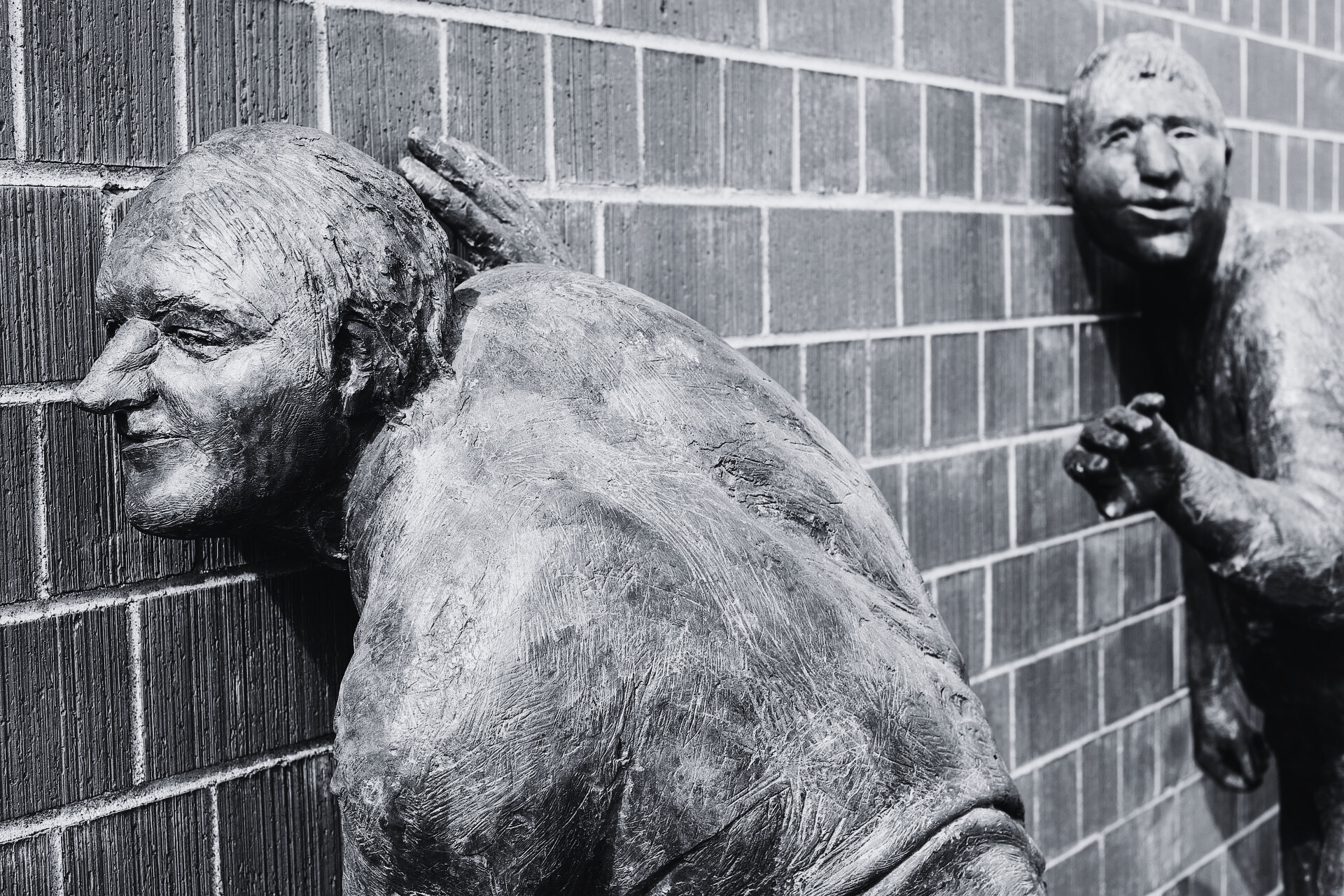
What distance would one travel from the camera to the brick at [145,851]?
5.26 ft

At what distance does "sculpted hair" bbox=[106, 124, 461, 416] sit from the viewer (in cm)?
136

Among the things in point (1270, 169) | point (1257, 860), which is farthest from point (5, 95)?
point (1257, 860)

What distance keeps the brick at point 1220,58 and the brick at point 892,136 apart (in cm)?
113

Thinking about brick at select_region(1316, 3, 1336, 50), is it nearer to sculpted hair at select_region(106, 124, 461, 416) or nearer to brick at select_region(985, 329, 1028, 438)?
brick at select_region(985, 329, 1028, 438)

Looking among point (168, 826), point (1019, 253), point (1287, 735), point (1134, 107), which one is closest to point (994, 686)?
point (1287, 735)

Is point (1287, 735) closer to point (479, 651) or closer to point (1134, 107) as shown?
point (1134, 107)

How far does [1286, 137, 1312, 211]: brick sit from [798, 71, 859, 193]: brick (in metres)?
1.93

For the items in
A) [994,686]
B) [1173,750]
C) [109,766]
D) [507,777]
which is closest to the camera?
[507,777]

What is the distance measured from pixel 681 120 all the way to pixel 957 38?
34.2 inches

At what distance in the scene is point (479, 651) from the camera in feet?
4.12

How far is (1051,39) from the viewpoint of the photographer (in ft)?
10.3

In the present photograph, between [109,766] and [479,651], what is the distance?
0.65m

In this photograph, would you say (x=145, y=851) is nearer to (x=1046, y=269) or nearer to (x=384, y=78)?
(x=384, y=78)

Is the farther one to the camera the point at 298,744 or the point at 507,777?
the point at 298,744
